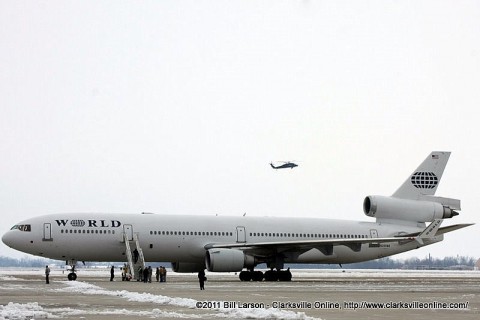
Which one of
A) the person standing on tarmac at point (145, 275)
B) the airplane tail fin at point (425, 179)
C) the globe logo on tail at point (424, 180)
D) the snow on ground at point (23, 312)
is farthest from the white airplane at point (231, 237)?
the snow on ground at point (23, 312)

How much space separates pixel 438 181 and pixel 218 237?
17282 mm

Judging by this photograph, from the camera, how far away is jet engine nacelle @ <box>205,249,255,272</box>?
5009 centimetres

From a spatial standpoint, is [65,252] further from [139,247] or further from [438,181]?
[438,181]

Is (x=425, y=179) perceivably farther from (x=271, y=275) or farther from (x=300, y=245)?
(x=271, y=275)

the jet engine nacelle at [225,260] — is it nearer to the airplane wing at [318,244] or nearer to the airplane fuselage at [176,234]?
the airplane wing at [318,244]

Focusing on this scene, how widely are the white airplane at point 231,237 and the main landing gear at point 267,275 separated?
2.4 inches

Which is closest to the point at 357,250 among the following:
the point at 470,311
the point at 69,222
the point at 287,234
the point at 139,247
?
the point at 287,234

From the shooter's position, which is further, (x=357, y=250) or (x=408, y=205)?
(x=408, y=205)

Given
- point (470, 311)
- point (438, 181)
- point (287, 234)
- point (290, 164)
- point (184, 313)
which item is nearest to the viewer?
point (184, 313)

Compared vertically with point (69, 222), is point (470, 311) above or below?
below

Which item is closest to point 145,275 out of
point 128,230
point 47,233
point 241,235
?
point 128,230

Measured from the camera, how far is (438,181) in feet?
199

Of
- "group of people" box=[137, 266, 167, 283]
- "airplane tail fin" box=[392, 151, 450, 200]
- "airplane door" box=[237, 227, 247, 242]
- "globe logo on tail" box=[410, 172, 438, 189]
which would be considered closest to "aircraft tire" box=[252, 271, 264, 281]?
"airplane door" box=[237, 227, 247, 242]

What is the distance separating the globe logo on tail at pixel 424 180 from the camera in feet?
196
